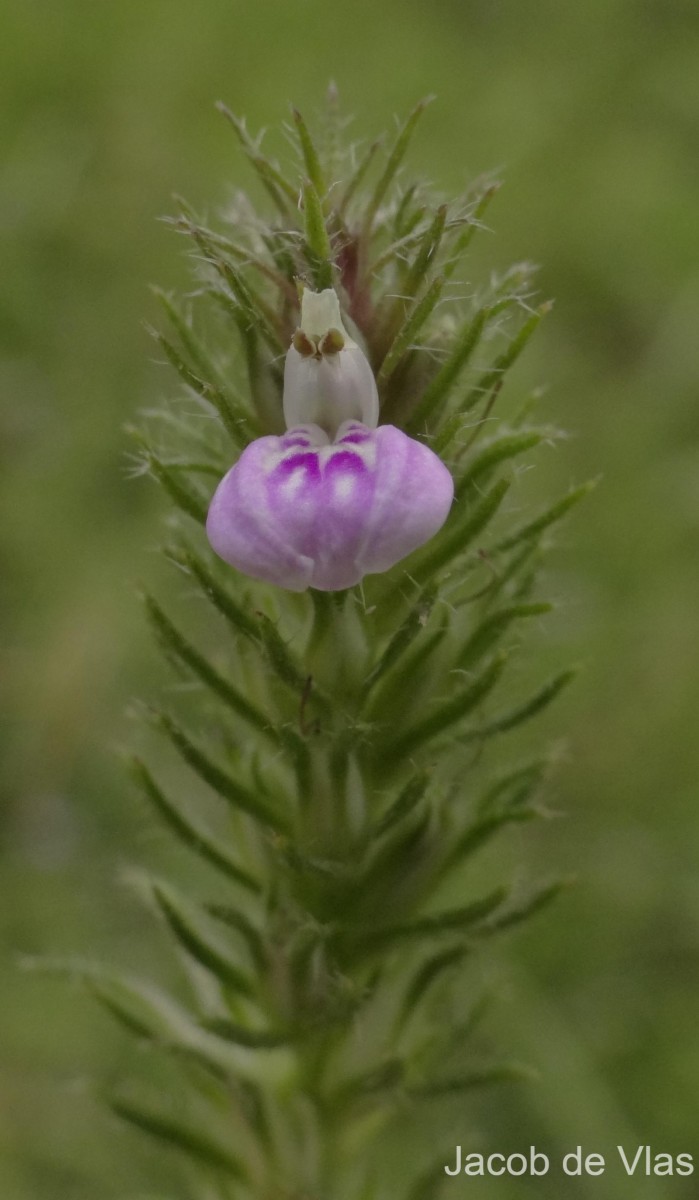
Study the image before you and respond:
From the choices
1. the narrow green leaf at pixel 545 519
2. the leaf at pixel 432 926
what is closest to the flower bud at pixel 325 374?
the narrow green leaf at pixel 545 519

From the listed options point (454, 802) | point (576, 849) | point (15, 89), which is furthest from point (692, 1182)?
point (15, 89)

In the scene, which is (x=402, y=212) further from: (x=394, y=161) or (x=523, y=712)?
(x=523, y=712)

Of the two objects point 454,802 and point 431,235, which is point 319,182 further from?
point 454,802

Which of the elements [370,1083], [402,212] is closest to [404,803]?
[370,1083]

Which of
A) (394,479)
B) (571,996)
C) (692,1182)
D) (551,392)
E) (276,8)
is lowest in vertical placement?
(692,1182)

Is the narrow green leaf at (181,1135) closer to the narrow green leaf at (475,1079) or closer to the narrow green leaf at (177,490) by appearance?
the narrow green leaf at (475,1079)

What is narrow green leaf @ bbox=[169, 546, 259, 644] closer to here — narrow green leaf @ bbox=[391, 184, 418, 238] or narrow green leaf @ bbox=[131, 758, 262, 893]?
narrow green leaf @ bbox=[131, 758, 262, 893]

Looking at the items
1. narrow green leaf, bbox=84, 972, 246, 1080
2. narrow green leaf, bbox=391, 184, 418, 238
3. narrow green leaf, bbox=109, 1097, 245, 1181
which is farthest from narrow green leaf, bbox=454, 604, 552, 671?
narrow green leaf, bbox=109, 1097, 245, 1181
